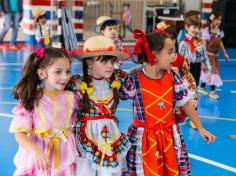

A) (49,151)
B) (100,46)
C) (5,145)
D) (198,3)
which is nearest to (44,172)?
(49,151)

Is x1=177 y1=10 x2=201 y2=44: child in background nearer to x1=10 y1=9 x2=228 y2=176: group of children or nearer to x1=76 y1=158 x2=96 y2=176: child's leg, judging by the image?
x1=10 y1=9 x2=228 y2=176: group of children

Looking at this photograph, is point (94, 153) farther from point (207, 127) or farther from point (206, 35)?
point (206, 35)


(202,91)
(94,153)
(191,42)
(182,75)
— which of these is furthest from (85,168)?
(202,91)

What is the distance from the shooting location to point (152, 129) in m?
2.92

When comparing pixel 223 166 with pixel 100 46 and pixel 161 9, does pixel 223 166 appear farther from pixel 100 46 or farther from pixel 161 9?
pixel 161 9

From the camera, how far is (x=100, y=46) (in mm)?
2768

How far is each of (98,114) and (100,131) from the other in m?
0.11

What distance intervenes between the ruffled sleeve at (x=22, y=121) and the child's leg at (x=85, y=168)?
0.39 m

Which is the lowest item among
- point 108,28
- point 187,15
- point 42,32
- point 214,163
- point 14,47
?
point 14,47

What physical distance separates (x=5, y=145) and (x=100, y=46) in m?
2.39

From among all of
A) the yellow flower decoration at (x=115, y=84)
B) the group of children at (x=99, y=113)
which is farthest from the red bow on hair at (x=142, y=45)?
the yellow flower decoration at (x=115, y=84)

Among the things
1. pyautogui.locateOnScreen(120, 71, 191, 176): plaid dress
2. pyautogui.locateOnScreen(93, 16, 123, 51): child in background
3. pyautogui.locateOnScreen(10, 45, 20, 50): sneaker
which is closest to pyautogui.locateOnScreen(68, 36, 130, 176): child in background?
pyautogui.locateOnScreen(120, 71, 191, 176): plaid dress

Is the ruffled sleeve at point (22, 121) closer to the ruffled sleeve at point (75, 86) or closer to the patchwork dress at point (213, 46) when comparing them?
the ruffled sleeve at point (75, 86)

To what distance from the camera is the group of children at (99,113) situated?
2676 millimetres
